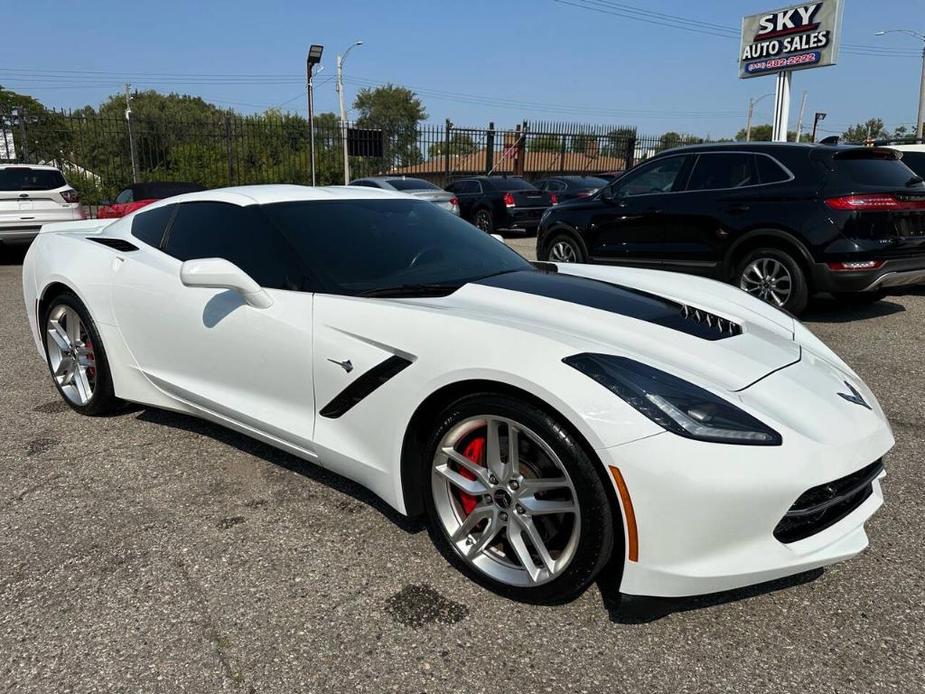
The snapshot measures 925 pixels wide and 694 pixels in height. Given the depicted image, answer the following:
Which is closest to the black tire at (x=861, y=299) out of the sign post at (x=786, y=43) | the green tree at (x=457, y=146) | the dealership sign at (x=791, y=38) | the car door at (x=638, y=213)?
the car door at (x=638, y=213)

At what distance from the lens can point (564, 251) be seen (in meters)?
8.29

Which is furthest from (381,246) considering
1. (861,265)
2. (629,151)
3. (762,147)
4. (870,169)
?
(629,151)

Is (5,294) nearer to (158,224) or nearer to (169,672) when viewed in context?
(158,224)

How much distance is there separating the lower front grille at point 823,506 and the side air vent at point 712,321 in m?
0.67

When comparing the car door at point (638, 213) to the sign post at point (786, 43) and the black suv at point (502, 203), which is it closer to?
the black suv at point (502, 203)

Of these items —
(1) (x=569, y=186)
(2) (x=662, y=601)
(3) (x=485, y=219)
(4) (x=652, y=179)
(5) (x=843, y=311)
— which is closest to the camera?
(2) (x=662, y=601)

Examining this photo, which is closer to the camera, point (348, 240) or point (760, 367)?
point (760, 367)

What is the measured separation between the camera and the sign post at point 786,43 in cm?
2088

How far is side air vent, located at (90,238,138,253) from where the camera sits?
3.67 metres

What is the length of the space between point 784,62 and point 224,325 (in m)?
23.8

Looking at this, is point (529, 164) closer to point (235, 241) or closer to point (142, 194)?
point (142, 194)

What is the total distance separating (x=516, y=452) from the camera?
2.23 m

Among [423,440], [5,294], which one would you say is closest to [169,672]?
[423,440]

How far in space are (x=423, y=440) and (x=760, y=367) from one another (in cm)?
117
